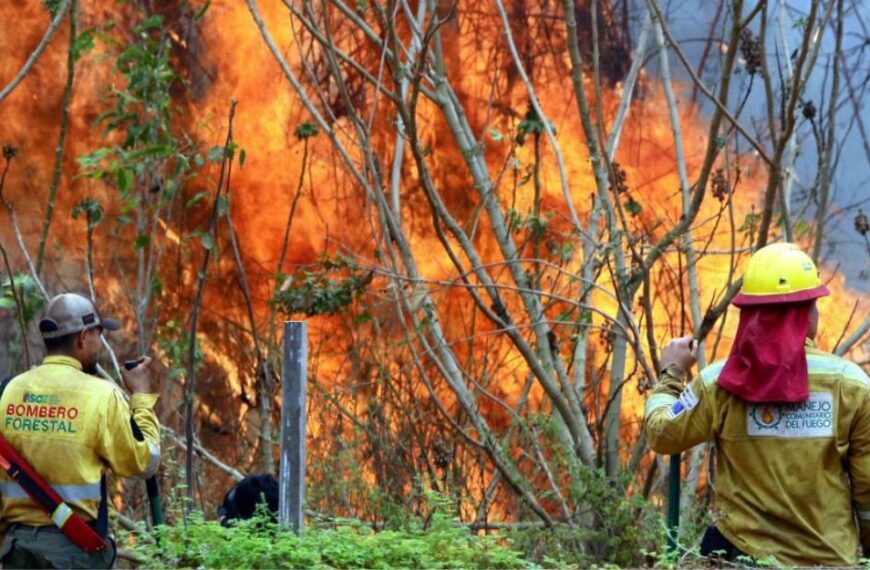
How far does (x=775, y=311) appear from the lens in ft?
13.8

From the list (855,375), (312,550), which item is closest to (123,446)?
(312,550)

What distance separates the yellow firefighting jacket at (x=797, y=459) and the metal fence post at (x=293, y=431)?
134cm

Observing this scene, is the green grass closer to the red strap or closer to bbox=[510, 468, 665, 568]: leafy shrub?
the red strap

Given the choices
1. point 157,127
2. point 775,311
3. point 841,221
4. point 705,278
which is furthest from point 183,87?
point 775,311

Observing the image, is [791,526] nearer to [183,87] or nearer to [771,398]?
[771,398]

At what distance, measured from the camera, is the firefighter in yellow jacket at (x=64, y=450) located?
14.6 feet

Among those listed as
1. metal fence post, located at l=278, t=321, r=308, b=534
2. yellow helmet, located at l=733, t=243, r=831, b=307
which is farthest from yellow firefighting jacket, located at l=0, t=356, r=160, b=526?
yellow helmet, located at l=733, t=243, r=831, b=307

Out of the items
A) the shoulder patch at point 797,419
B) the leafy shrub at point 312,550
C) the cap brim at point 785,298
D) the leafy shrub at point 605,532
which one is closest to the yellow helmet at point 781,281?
the cap brim at point 785,298

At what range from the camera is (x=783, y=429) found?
4.11m

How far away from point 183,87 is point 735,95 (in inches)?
193

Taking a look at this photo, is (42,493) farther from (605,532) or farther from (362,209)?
(362,209)

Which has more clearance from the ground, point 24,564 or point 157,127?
point 157,127

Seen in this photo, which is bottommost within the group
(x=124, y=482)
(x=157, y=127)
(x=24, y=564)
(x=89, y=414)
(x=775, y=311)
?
(x=124, y=482)

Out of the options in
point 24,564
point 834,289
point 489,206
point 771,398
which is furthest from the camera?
point 834,289
